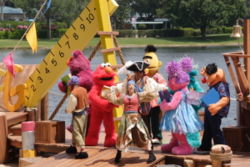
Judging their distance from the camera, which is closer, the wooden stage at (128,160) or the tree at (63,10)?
the wooden stage at (128,160)

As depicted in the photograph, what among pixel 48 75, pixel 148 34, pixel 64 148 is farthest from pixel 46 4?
pixel 148 34

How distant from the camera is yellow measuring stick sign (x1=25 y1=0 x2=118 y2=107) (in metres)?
9.23

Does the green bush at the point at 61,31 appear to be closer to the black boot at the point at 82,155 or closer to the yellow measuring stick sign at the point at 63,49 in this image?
the yellow measuring stick sign at the point at 63,49

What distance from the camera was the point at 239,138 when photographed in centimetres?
776

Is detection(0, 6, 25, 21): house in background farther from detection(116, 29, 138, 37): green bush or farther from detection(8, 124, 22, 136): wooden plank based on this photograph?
detection(8, 124, 22, 136): wooden plank

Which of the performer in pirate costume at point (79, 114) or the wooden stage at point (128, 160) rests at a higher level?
the performer in pirate costume at point (79, 114)

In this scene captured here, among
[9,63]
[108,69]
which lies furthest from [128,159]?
[9,63]

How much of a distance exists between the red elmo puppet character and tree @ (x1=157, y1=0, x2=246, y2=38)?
1903 inches

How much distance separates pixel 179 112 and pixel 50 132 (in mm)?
2402

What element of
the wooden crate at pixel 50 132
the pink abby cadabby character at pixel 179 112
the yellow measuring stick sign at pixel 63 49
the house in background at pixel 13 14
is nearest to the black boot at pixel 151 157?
the pink abby cadabby character at pixel 179 112

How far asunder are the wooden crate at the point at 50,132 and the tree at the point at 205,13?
47.9 m

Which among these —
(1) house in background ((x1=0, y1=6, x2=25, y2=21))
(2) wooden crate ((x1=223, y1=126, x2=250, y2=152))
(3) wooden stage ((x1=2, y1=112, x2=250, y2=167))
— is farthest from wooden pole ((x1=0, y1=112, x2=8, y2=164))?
(1) house in background ((x1=0, y1=6, x2=25, y2=21))

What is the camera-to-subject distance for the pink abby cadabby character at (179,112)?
7246 millimetres

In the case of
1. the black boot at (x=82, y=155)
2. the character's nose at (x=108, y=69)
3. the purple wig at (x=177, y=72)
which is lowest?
the black boot at (x=82, y=155)
